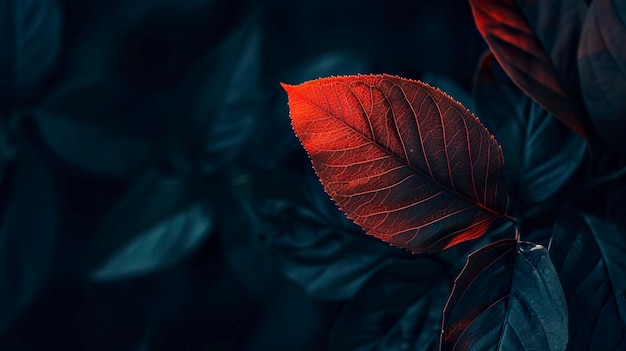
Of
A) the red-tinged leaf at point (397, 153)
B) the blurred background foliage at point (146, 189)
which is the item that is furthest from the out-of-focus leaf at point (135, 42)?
the red-tinged leaf at point (397, 153)

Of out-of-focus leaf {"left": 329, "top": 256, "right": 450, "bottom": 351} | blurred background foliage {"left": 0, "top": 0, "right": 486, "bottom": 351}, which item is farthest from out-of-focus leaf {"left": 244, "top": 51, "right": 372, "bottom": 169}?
out-of-focus leaf {"left": 329, "top": 256, "right": 450, "bottom": 351}

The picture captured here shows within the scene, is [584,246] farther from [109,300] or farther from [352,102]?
[109,300]

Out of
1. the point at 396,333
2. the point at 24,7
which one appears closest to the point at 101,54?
the point at 24,7

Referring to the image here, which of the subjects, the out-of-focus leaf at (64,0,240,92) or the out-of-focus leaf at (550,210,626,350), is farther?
the out-of-focus leaf at (64,0,240,92)

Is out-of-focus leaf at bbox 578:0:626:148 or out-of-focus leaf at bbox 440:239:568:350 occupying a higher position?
out-of-focus leaf at bbox 578:0:626:148

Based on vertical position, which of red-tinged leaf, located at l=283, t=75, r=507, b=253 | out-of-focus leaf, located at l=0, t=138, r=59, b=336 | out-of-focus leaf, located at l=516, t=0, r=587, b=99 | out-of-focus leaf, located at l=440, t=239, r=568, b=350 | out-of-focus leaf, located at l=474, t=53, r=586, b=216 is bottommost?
out-of-focus leaf, located at l=0, t=138, r=59, b=336

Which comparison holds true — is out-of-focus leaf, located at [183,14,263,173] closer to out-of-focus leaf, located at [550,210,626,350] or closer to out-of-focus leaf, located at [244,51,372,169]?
out-of-focus leaf, located at [244,51,372,169]
